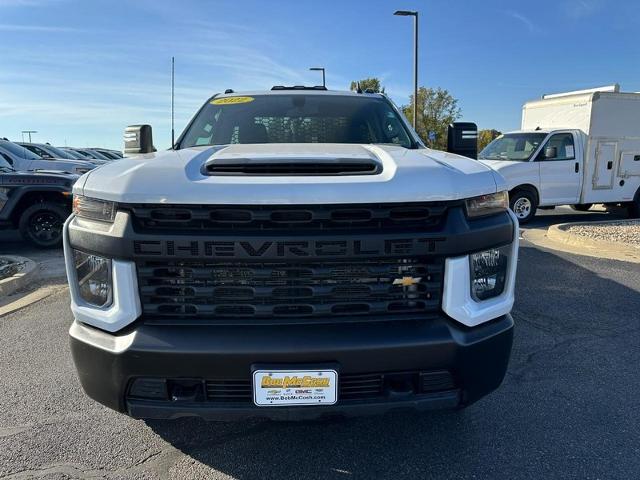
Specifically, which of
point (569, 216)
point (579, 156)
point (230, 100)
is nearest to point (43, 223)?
point (230, 100)

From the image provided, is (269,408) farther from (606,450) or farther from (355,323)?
(606,450)

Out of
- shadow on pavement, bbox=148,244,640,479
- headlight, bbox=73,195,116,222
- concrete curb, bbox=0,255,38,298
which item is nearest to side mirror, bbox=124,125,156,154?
headlight, bbox=73,195,116,222

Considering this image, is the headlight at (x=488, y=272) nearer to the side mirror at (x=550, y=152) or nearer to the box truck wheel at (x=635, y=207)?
the side mirror at (x=550, y=152)

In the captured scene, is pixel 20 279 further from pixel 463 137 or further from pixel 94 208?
pixel 463 137

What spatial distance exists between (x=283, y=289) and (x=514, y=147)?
1005 cm

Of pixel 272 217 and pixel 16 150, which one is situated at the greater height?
pixel 16 150

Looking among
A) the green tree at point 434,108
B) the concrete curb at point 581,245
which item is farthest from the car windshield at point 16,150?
the green tree at point 434,108

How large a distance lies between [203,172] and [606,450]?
8.03 feet

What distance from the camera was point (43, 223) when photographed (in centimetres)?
750

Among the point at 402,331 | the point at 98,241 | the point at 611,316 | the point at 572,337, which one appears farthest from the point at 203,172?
the point at 611,316

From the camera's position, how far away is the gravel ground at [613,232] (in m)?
7.71

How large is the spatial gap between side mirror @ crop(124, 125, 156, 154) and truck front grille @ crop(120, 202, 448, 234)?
1624 mm

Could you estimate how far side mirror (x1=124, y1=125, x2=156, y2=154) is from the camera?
3404 millimetres

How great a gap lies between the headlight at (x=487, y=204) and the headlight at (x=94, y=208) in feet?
4.99
